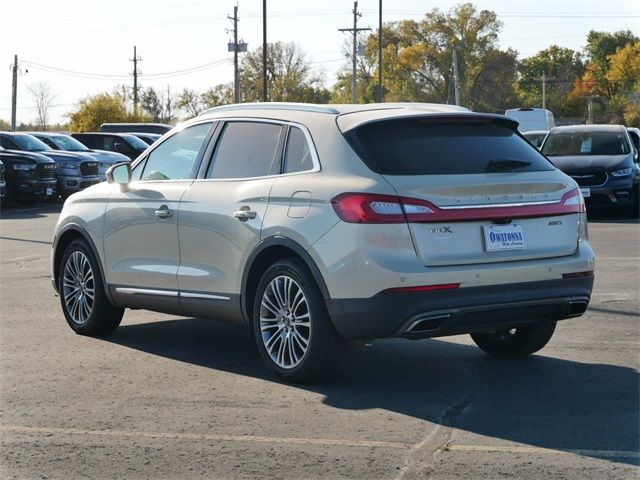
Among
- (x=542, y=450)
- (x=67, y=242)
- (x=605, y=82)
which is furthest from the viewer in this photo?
(x=605, y=82)

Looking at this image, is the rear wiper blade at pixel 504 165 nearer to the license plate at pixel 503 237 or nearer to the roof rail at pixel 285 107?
the license plate at pixel 503 237

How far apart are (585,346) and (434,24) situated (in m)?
106

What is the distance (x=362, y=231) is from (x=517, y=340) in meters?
1.90

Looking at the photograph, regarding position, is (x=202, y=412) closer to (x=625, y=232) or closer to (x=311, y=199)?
(x=311, y=199)

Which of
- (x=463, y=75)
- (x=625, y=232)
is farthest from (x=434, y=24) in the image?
(x=625, y=232)

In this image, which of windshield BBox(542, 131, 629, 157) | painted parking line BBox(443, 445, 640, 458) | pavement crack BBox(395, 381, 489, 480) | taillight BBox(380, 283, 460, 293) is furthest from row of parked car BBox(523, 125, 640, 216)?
painted parking line BBox(443, 445, 640, 458)

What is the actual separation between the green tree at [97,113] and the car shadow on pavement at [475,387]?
59922mm

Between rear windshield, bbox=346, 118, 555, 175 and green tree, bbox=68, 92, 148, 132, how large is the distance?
202 feet

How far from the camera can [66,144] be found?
1337 inches

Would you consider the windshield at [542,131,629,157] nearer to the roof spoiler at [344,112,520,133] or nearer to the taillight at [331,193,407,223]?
the roof spoiler at [344,112,520,133]

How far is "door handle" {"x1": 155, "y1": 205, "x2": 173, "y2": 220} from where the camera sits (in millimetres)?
8320

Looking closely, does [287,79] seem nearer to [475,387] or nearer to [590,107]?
[590,107]

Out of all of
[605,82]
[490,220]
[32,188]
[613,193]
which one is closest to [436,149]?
[490,220]

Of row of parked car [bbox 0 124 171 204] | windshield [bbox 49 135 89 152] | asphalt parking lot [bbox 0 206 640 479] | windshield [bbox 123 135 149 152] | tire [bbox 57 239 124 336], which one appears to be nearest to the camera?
asphalt parking lot [bbox 0 206 640 479]
